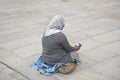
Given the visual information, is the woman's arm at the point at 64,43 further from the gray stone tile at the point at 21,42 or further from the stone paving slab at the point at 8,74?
the gray stone tile at the point at 21,42

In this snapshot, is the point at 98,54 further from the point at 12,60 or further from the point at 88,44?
the point at 12,60

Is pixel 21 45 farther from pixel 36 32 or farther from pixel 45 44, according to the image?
pixel 45 44

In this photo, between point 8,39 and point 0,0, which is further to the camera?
point 0,0

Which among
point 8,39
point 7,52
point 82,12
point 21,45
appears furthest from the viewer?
point 82,12

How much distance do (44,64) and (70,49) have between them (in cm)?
68

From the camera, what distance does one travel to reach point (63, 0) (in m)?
14.2

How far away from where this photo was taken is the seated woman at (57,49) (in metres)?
5.38

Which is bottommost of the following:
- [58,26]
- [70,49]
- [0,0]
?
[0,0]

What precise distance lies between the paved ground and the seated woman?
0.20 metres

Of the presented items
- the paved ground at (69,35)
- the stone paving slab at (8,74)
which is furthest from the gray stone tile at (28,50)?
the stone paving slab at (8,74)

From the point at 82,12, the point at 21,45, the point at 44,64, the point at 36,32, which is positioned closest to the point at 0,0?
the point at 82,12

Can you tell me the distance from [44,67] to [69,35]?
2.54m

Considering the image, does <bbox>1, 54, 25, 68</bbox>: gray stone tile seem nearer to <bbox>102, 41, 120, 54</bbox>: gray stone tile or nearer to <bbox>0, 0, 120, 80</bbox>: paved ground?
<bbox>0, 0, 120, 80</bbox>: paved ground

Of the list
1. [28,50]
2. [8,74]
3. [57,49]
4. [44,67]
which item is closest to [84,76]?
[57,49]
